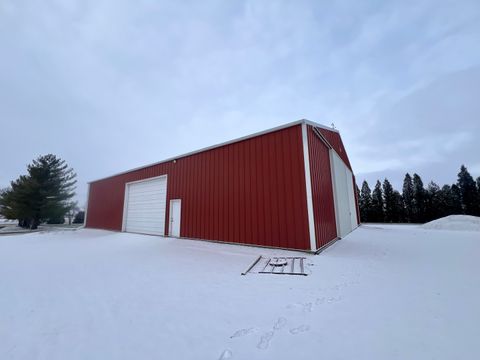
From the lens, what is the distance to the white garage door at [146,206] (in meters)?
9.53

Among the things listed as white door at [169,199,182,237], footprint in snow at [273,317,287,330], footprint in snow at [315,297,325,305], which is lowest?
footprint in snow at [315,297,325,305]

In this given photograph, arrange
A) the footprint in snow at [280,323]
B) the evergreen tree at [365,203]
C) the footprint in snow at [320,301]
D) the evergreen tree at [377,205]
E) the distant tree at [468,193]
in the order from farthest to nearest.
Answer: the evergreen tree at [365,203], the evergreen tree at [377,205], the distant tree at [468,193], the footprint in snow at [320,301], the footprint in snow at [280,323]

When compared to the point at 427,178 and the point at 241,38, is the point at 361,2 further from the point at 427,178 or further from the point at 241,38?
the point at 427,178

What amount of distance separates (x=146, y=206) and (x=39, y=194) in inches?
532

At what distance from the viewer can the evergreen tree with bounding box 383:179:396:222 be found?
21.9 meters

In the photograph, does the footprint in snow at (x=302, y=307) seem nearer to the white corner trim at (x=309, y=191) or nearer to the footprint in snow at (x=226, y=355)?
the footprint in snow at (x=226, y=355)

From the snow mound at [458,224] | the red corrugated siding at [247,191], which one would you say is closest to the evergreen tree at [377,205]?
the snow mound at [458,224]

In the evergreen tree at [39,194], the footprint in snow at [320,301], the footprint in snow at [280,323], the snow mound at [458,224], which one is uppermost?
the evergreen tree at [39,194]

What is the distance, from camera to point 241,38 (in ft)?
35.1

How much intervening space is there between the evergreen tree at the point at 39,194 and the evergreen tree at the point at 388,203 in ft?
112

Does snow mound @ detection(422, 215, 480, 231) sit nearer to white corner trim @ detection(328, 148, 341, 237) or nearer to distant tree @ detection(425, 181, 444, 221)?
distant tree @ detection(425, 181, 444, 221)

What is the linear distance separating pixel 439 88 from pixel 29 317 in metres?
22.1

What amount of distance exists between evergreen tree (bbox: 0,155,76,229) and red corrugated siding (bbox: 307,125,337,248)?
22.0 meters

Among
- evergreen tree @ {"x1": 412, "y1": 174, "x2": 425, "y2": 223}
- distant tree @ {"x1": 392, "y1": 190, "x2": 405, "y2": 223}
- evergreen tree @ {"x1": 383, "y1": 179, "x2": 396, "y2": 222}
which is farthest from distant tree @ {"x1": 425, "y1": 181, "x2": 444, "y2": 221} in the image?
evergreen tree @ {"x1": 383, "y1": 179, "x2": 396, "y2": 222}
